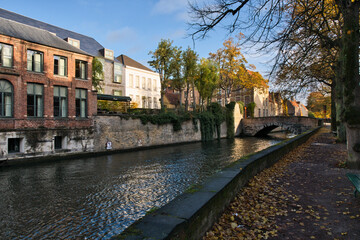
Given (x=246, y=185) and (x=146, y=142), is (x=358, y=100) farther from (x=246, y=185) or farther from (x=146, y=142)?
(x=146, y=142)

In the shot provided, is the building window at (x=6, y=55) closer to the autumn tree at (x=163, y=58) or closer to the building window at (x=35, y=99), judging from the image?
the building window at (x=35, y=99)

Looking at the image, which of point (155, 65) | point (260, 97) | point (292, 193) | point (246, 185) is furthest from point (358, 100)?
point (260, 97)

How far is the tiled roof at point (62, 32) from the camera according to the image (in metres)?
20.7

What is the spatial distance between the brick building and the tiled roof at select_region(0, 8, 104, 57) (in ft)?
17.6

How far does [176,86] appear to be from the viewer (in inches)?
1246

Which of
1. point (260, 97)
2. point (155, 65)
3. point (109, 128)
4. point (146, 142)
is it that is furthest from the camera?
point (260, 97)

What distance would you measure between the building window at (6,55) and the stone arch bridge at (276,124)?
3428 centimetres

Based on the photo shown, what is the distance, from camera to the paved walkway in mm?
3195

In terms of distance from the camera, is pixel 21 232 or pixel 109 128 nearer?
pixel 21 232

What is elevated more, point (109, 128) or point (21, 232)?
point (109, 128)

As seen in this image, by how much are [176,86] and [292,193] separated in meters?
27.6

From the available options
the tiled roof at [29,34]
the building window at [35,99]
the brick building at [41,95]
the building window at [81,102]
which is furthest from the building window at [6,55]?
the building window at [81,102]

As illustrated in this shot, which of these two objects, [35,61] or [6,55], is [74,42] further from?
[6,55]

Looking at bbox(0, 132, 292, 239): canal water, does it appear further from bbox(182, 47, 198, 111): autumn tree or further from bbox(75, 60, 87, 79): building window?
bbox(182, 47, 198, 111): autumn tree
